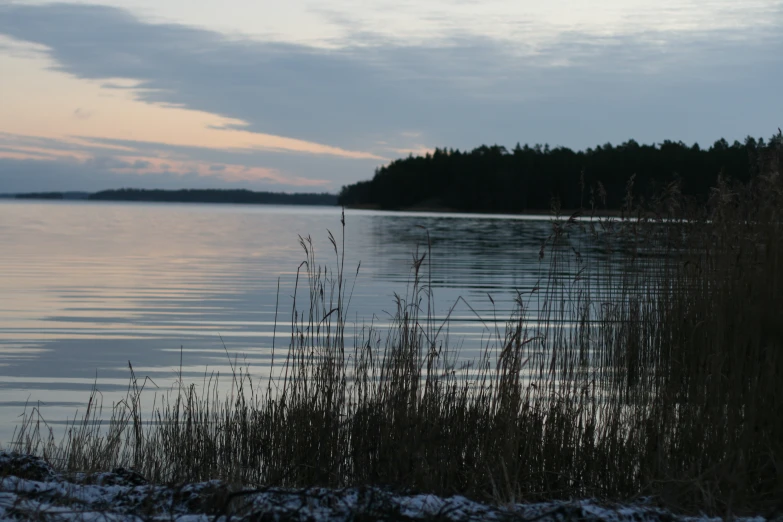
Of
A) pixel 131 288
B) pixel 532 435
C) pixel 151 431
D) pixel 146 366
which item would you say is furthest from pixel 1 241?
pixel 532 435

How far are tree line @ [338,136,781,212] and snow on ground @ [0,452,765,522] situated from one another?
247ft

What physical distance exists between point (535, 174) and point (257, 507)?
4582 inches

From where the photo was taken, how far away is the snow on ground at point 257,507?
3086 mm

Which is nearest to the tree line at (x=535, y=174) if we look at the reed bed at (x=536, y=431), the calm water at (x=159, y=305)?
the calm water at (x=159, y=305)

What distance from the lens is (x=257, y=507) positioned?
10.5 feet

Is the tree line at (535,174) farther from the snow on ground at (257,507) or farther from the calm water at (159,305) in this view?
the snow on ground at (257,507)

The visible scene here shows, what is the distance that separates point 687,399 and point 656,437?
40cm

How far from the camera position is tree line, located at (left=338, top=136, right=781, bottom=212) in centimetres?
9138

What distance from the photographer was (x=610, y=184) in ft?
340

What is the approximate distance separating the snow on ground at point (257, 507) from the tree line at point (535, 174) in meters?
75.2

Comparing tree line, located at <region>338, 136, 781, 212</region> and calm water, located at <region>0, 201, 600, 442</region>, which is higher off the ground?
tree line, located at <region>338, 136, 781, 212</region>

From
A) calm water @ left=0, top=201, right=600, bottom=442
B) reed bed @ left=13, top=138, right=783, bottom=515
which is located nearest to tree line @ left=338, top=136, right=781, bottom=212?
calm water @ left=0, top=201, right=600, bottom=442

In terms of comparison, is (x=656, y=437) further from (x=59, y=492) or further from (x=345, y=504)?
(x=59, y=492)

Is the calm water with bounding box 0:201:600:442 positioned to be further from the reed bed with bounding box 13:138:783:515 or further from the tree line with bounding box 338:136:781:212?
the tree line with bounding box 338:136:781:212
